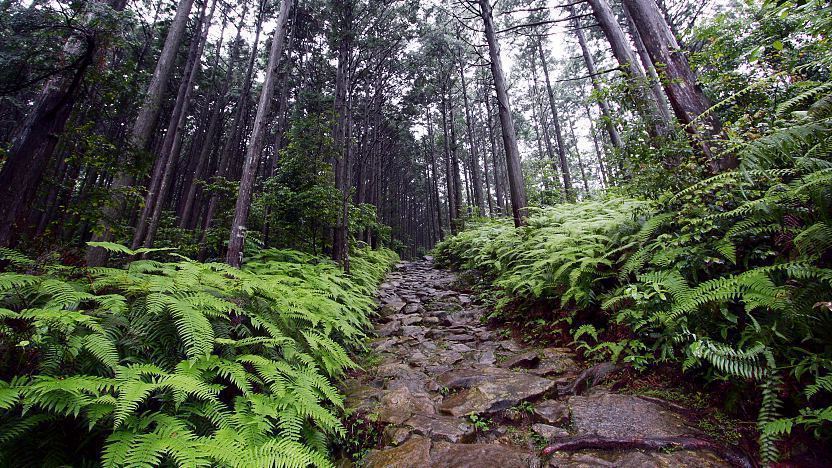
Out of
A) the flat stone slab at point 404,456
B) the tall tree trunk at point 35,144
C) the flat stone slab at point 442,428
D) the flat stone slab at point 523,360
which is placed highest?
the tall tree trunk at point 35,144

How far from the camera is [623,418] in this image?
253cm

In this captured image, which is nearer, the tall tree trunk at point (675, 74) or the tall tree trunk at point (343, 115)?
the tall tree trunk at point (675, 74)

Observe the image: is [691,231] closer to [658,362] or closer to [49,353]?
[658,362]

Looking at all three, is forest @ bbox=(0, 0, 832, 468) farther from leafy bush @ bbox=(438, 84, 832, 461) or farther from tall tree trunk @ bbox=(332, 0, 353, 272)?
tall tree trunk @ bbox=(332, 0, 353, 272)

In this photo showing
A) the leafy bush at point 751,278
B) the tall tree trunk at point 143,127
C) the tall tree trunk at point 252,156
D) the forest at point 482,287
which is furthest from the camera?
the tall tree trunk at point 143,127

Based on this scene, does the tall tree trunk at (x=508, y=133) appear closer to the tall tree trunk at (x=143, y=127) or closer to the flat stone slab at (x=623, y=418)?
the flat stone slab at (x=623, y=418)

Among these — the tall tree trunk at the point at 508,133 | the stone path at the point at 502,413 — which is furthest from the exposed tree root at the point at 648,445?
the tall tree trunk at the point at 508,133

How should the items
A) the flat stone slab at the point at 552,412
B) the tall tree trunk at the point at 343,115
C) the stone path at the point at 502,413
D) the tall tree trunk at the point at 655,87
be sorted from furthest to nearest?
1. the tall tree trunk at the point at 343,115
2. the tall tree trunk at the point at 655,87
3. the flat stone slab at the point at 552,412
4. the stone path at the point at 502,413

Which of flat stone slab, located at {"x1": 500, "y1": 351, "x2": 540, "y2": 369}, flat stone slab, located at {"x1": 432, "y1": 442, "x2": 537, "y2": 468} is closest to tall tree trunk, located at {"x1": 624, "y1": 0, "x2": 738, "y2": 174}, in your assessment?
flat stone slab, located at {"x1": 500, "y1": 351, "x2": 540, "y2": 369}

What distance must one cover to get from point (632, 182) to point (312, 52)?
1590cm

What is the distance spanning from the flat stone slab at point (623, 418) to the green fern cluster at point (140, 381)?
2.04 meters

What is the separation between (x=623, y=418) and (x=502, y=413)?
0.99m

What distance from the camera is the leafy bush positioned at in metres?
2.07

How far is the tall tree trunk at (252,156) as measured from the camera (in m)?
5.72
